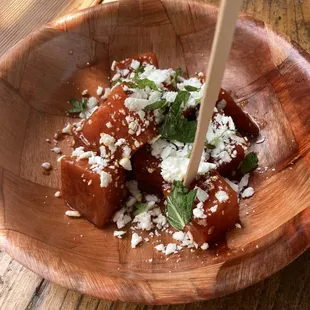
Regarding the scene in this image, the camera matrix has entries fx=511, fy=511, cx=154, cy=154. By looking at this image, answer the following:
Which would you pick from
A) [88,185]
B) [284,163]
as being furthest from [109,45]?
[284,163]

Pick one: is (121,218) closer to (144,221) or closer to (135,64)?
(144,221)

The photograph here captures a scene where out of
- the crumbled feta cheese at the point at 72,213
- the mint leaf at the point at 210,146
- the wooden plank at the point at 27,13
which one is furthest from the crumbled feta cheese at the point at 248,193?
the wooden plank at the point at 27,13

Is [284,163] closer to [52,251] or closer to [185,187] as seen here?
[185,187]

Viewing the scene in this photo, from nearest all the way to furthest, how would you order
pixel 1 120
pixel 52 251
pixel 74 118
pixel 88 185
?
1. pixel 52 251
2. pixel 88 185
3. pixel 1 120
4. pixel 74 118

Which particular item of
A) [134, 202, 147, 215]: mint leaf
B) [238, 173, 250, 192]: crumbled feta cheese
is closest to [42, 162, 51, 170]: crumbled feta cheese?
[134, 202, 147, 215]: mint leaf

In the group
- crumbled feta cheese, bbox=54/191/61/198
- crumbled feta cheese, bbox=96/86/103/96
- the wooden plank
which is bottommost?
crumbled feta cheese, bbox=54/191/61/198

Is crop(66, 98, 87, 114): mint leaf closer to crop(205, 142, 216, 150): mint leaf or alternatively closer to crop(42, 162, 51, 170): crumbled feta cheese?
crop(42, 162, 51, 170): crumbled feta cheese
